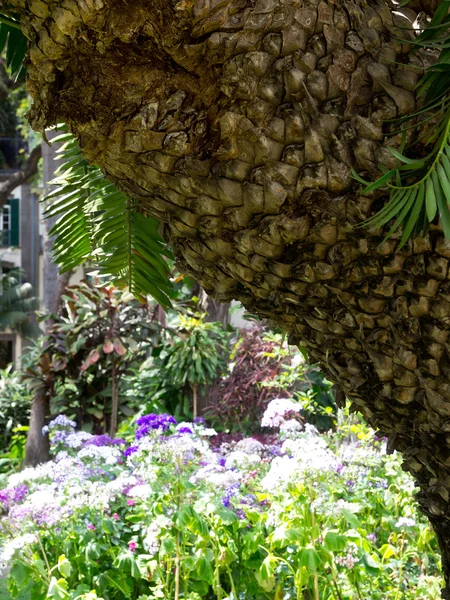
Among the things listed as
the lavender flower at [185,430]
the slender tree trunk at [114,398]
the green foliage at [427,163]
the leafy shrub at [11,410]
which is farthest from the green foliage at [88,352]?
the green foliage at [427,163]

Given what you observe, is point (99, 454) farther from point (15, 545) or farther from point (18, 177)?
point (18, 177)

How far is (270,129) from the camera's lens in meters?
1.11

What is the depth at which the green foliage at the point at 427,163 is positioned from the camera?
104 centimetres

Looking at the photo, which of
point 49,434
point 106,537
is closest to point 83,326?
point 49,434

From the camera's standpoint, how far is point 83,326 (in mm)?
8430

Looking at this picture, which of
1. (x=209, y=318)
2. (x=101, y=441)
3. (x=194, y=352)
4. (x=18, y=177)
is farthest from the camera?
(x=18, y=177)

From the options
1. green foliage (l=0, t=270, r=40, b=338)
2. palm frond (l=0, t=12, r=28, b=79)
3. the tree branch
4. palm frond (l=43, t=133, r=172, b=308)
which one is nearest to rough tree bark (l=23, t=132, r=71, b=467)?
the tree branch

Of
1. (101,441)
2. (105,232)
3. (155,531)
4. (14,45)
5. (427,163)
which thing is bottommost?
(101,441)

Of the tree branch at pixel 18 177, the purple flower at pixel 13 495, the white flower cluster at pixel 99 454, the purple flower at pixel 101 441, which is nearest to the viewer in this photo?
the purple flower at pixel 13 495

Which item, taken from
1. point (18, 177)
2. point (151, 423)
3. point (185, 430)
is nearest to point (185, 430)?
point (185, 430)

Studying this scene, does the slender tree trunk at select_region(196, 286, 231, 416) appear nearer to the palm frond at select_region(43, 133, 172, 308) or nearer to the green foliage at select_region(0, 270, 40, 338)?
the palm frond at select_region(43, 133, 172, 308)

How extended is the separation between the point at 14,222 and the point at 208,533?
2391 centimetres

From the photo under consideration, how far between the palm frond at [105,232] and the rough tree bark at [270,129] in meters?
0.87

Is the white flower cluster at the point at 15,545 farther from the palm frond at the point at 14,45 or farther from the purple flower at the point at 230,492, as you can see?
the palm frond at the point at 14,45
